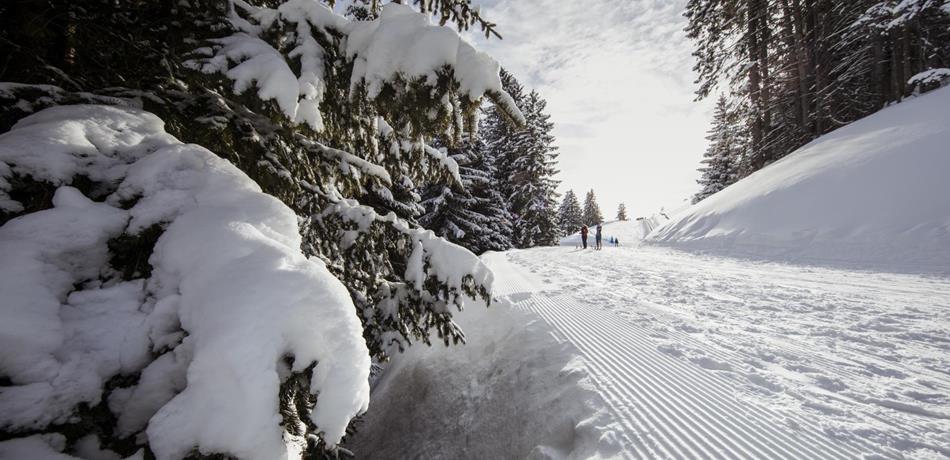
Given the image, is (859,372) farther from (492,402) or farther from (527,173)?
(527,173)

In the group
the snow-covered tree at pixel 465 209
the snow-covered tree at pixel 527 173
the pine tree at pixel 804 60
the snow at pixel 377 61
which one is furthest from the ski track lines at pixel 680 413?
the snow-covered tree at pixel 527 173

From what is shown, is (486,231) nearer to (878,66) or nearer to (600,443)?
(600,443)

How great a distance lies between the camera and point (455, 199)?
18812 mm

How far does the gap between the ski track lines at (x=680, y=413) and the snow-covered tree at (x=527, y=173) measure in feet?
82.6

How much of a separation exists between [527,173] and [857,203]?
66.6ft

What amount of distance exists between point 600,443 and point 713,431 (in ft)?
2.74

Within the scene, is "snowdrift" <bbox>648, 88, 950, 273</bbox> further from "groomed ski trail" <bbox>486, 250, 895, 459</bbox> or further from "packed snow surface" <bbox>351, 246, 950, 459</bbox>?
"groomed ski trail" <bbox>486, 250, 895, 459</bbox>

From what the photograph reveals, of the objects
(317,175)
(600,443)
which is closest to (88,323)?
(317,175)

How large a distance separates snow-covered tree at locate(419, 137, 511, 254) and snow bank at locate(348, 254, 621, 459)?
11.8 m

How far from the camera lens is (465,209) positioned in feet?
65.4

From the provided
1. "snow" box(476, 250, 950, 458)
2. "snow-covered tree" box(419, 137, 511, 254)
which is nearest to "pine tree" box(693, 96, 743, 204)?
"snow-covered tree" box(419, 137, 511, 254)

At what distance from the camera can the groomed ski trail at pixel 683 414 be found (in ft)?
8.10

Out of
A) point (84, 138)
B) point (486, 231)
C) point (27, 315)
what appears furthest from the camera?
point (486, 231)

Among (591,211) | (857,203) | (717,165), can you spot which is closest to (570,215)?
(591,211)
